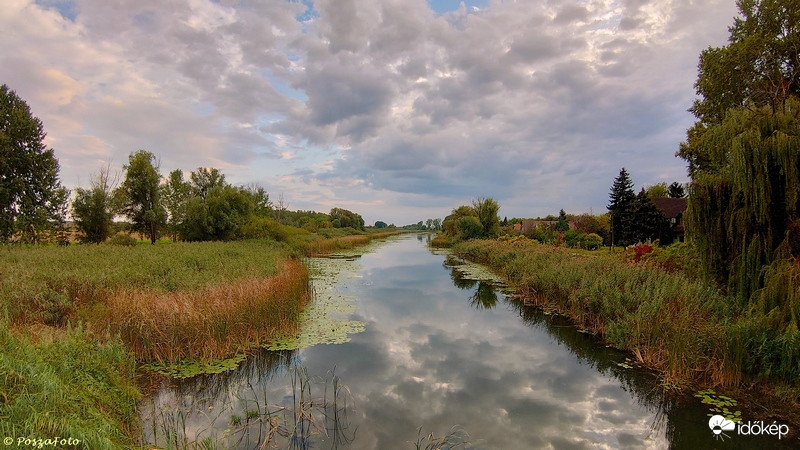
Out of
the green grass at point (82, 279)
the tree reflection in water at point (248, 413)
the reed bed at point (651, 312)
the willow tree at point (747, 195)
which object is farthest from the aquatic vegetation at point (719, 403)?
the green grass at point (82, 279)

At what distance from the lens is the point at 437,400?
6.02 metres

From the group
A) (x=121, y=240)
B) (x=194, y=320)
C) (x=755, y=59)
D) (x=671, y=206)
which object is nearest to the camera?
(x=194, y=320)

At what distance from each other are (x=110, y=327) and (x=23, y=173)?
85.8 ft

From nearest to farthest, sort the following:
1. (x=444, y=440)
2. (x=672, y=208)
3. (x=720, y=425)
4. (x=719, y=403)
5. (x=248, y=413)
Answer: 1. (x=444, y=440)
2. (x=720, y=425)
3. (x=248, y=413)
4. (x=719, y=403)
5. (x=672, y=208)

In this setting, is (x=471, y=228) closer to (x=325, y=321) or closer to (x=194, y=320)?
(x=325, y=321)

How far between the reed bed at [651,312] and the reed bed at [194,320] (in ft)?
26.8

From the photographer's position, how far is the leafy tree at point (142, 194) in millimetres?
28359

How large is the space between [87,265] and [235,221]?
2005 centimetres

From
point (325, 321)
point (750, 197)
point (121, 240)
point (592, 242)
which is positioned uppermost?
point (750, 197)

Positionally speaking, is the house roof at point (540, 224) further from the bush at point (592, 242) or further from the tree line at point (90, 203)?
the tree line at point (90, 203)

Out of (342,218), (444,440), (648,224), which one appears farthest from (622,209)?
(342,218)

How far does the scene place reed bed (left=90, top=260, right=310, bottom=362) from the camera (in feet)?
22.7

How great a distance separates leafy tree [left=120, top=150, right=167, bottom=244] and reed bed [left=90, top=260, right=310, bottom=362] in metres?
24.8

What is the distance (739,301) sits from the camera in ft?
22.5
